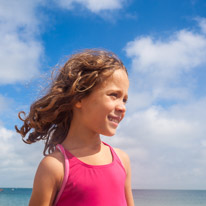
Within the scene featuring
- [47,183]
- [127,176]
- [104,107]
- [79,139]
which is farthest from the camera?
[127,176]

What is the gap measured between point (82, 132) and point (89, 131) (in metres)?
0.06

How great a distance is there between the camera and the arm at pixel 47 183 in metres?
2.28

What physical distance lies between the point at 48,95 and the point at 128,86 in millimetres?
756

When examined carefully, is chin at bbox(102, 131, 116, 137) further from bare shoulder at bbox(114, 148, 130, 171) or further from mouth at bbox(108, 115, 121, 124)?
bare shoulder at bbox(114, 148, 130, 171)

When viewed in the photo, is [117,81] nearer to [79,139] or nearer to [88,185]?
[79,139]

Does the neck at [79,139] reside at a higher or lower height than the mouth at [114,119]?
lower

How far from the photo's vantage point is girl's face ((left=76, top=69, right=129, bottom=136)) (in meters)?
2.45

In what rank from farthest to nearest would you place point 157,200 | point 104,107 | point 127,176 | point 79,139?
point 157,200 → point 127,176 → point 79,139 → point 104,107

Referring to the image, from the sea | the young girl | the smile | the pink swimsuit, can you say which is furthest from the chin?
the sea

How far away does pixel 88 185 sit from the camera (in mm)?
2295

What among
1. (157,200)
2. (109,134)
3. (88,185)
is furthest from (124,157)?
(157,200)

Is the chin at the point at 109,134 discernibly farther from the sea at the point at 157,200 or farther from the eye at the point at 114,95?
the sea at the point at 157,200

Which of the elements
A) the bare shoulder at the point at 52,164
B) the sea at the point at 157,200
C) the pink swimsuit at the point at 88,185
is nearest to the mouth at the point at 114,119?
the pink swimsuit at the point at 88,185

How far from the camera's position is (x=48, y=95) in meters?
2.76
